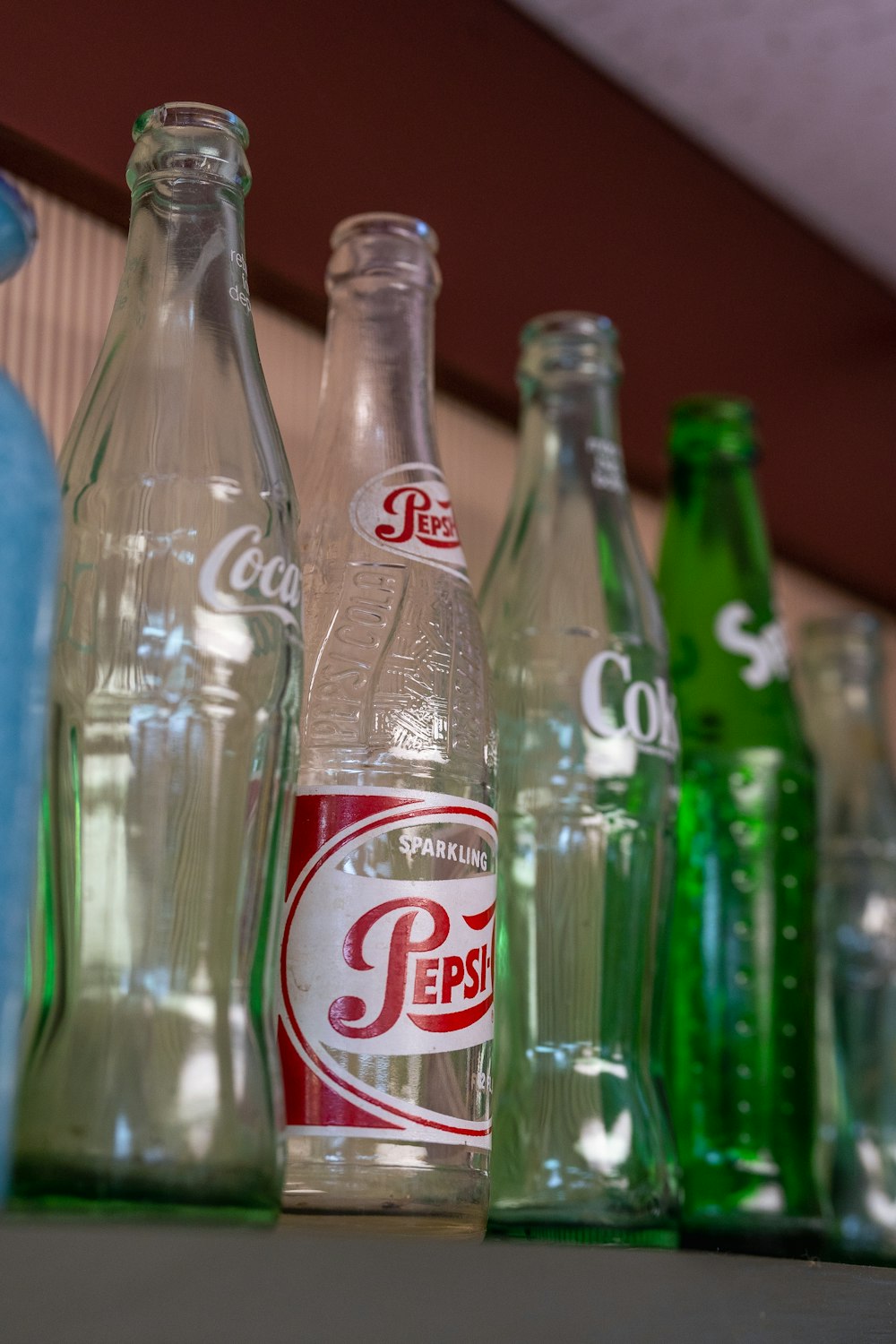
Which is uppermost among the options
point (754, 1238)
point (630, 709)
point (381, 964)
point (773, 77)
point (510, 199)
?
point (773, 77)

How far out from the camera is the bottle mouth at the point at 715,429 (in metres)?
0.92

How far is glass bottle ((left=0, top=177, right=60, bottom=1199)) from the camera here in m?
0.38

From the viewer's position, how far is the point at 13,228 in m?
0.41

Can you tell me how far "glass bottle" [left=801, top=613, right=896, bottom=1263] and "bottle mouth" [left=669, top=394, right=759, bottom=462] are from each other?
236 millimetres

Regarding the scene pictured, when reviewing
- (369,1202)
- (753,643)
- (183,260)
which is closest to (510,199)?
(753,643)

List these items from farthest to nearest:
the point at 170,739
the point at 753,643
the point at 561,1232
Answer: the point at 753,643, the point at 561,1232, the point at 170,739

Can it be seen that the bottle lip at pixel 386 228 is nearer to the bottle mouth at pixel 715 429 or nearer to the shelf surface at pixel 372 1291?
the bottle mouth at pixel 715 429

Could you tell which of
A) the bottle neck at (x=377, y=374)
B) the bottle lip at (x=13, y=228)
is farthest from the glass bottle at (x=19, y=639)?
the bottle neck at (x=377, y=374)

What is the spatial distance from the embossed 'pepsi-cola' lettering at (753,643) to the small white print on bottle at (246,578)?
393 mm

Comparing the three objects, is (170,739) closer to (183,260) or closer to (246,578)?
(246,578)

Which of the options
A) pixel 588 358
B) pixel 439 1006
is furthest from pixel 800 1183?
pixel 588 358

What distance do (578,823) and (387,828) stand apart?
17 cm

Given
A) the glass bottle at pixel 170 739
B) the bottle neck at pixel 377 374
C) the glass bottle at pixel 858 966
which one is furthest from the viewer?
the glass bottle at pixel 858 966

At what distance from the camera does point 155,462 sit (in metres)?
0.53
